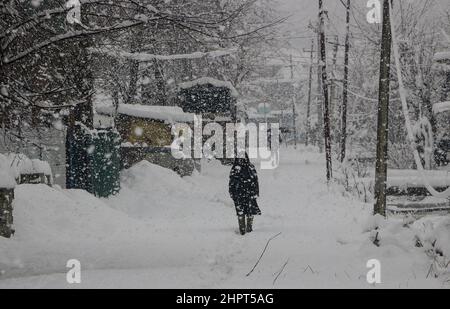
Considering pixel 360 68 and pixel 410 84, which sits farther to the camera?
pixel 360 68

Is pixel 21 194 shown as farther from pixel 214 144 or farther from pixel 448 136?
pixel 448 136

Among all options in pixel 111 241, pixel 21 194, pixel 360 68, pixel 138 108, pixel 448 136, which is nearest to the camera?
pixel 111 241

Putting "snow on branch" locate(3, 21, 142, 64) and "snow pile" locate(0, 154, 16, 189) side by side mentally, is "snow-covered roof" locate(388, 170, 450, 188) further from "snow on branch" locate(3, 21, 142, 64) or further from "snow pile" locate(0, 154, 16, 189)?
"snow pile" locate(0, 154, 16, 189)

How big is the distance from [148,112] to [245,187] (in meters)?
7.66

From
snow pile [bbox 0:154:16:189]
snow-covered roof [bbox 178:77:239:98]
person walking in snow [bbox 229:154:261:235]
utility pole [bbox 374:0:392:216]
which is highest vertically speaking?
snow-covered roof [bbox 178:77:239:98]

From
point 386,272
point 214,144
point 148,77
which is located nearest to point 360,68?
point 214,144

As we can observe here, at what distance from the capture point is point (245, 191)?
30.6 feet

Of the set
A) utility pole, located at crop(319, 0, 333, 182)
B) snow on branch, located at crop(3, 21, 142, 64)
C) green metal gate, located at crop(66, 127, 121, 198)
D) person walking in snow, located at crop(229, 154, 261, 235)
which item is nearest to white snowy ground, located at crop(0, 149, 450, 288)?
person walking in snow, located at crop(229, 154, 261, 235)

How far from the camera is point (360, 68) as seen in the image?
29188 mm

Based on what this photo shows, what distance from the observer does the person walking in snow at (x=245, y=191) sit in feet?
30.2

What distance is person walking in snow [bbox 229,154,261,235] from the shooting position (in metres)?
9.21

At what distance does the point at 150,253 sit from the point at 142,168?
8.20 m

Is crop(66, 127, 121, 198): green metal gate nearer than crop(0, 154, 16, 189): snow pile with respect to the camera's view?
No

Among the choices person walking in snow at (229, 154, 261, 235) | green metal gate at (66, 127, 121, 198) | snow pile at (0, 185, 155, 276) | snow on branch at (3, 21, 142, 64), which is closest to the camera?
snow on branch at (3, 21, 142, 64)
